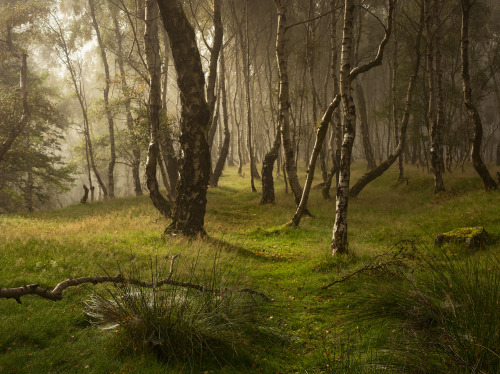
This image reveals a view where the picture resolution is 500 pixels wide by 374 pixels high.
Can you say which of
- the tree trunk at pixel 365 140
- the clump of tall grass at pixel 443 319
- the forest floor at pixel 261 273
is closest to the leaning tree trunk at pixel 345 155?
the forest floor at pixel 261 273

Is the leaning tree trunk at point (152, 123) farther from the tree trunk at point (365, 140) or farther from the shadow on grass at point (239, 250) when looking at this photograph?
the tree trunk at point (365, 140)

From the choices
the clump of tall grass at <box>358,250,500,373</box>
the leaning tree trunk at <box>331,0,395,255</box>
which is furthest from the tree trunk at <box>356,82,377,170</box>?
the clump of tall grass at <box>358,250,500,373</box>

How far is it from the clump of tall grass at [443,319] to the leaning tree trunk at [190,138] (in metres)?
5.82

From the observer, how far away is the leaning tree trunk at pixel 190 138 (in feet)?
30.0

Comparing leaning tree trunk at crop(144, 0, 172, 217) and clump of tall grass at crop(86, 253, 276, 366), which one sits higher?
leaning tree trunk at crop(144, 0, 172, 217)

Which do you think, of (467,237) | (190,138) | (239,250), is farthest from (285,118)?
(467,237)

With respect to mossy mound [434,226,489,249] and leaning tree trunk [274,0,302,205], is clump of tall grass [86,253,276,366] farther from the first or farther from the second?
leaning tree trunk [274,0,302,205]

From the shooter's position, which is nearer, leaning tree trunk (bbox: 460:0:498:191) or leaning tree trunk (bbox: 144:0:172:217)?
leaning tree trunk (bbox: 144:0:172:217)

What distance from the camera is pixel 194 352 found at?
11.1ft

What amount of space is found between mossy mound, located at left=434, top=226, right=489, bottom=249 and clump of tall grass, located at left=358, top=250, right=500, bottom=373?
3.09m

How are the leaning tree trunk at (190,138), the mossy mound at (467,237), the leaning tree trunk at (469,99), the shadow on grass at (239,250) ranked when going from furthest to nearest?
the leaning tree trunk at (469,99) → the leaning tree trunk at (190,138) → the shadow on grass at (239,250) → the mossy mound at (467,237)

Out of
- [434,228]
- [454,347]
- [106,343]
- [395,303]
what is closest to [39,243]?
[106,343]

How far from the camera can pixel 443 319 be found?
327 cm

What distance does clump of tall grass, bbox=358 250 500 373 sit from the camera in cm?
266
